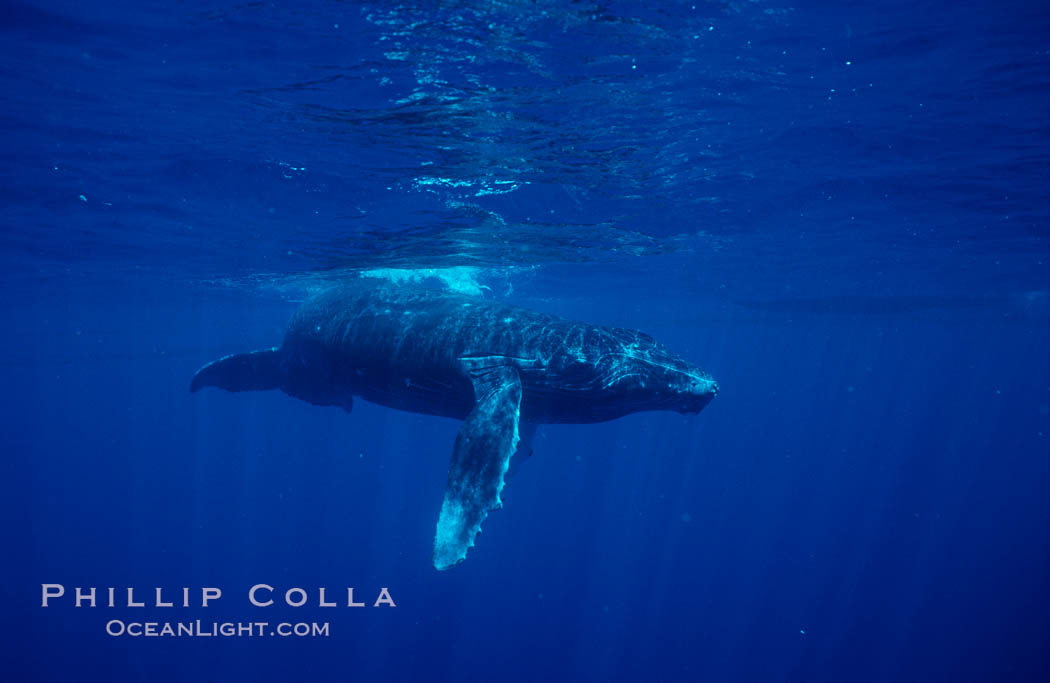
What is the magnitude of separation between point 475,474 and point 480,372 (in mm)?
1756

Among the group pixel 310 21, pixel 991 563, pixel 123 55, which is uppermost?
pixel 310 21

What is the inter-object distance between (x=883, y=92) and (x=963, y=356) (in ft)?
270

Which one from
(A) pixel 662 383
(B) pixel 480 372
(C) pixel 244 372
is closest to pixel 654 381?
(A) pixel 662 383

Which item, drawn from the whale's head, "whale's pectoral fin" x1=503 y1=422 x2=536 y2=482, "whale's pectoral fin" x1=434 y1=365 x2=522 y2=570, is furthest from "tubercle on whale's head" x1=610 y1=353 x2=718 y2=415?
"whale's pectoral fin" x1=503 y1=422 x2=536 y2=482

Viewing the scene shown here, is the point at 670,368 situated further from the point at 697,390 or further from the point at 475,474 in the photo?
the point at 475,474

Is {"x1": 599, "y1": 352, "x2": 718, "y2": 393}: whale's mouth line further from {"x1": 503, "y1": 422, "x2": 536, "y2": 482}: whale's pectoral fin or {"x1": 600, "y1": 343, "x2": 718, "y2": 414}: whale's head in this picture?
{"x1": 503, "y1": 422, "x2": 536, "y2": 482}: whale's pectoral fin

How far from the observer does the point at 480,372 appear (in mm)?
7363

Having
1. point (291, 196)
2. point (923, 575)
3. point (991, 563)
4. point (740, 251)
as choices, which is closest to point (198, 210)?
point (291, 196)

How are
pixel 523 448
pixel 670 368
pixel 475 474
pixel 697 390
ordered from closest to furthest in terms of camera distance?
pixel 475 474 < pixel 697 390 < pixel 670 368 < pixel 523 448

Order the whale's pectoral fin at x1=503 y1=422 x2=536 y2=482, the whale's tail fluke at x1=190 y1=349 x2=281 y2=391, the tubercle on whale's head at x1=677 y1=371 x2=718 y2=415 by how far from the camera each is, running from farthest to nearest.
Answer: the whale's tail fluke at x1=190 y1=349 x2=281 y2=391 → the whale's pectoral fin at x1=503 y1=422 x2=536 y2=482 → the tubercle on whale's head at x1=677 y1=371 x2=718 y2=415

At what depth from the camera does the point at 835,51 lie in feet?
30.0

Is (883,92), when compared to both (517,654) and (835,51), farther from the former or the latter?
(517,654)

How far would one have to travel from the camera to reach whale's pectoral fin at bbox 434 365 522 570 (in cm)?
551

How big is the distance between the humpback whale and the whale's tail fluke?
1361mm
